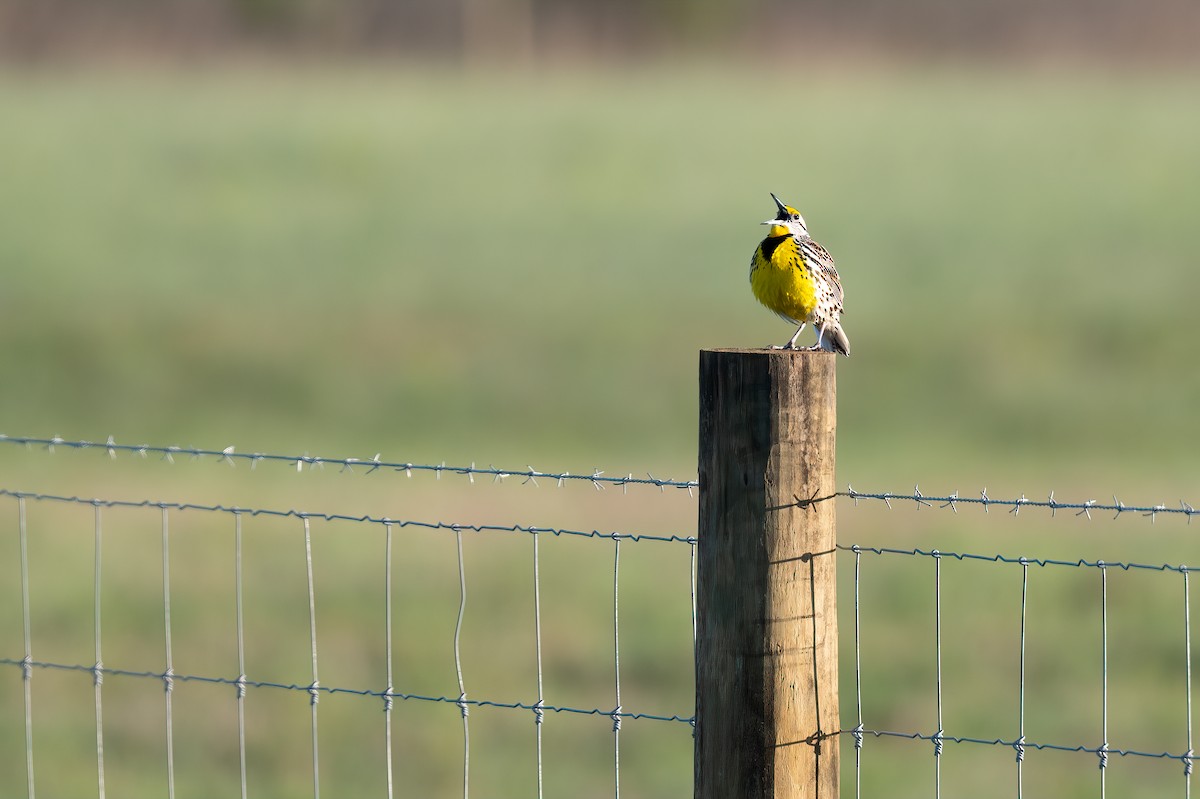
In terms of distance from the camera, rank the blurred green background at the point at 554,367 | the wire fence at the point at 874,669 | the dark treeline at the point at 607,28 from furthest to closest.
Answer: the dark treeline at the point at 607,28 → the blurred green background at the point at 554,367 → the wire fence at the point at 874,669

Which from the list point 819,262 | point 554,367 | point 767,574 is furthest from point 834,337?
point 554,367

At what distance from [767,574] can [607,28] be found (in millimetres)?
53967

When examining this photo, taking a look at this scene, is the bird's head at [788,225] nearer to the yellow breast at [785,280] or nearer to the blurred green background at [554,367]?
the yellow breast at [785,280]

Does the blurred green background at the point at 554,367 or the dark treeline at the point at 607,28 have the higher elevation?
the dark treeline at the point at 607,28

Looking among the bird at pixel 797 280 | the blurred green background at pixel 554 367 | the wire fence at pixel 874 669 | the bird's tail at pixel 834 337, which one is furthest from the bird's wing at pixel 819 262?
the blurred green background at pixel 554 367

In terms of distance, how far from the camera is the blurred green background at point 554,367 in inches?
441

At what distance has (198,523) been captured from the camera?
15.4 m

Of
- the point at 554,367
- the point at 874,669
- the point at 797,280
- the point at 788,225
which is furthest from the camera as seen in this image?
the point at 554,367

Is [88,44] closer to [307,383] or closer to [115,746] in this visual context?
[307,383]

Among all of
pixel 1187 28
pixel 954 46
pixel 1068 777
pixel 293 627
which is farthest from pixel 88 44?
pixel 1068 777

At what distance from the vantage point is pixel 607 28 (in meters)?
56.8

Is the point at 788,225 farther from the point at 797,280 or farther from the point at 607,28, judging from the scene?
the point at 607,28

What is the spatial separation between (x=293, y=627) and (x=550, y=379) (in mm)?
9081

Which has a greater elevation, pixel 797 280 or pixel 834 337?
pixel 797 280
